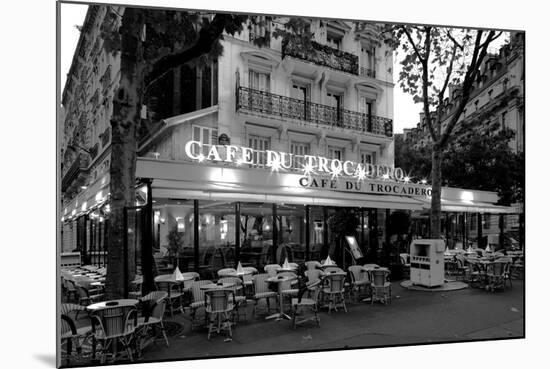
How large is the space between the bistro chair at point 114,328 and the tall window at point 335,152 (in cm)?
481

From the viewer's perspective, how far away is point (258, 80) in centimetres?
849

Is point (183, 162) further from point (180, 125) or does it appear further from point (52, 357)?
point (52, 357)

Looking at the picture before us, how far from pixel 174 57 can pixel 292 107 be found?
2.60m

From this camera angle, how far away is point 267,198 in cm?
802

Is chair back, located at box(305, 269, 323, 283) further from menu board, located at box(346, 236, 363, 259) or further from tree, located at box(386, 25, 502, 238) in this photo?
tree, located at box(386, 25, 502, 238)

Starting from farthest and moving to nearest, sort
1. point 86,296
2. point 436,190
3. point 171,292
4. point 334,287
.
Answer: point 436,190 → point 171,292 → point 334,287 → point 86,296

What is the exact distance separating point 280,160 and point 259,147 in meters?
0.47

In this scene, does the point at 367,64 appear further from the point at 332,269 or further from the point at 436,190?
the point at 332,269

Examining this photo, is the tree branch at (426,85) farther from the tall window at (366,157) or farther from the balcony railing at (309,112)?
the tall window at (366,157)

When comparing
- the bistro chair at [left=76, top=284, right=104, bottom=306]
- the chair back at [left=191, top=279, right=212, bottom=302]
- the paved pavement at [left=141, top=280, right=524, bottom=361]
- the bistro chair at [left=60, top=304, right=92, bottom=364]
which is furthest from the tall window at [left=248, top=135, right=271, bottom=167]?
the bistro chair at [left=60, top=304, right=92, bottom=364]

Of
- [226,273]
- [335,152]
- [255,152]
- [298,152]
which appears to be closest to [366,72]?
[335,152]

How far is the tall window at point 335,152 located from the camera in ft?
28.5

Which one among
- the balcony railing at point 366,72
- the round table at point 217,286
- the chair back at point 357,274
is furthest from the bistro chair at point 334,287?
the balcony railing at point 366,72
